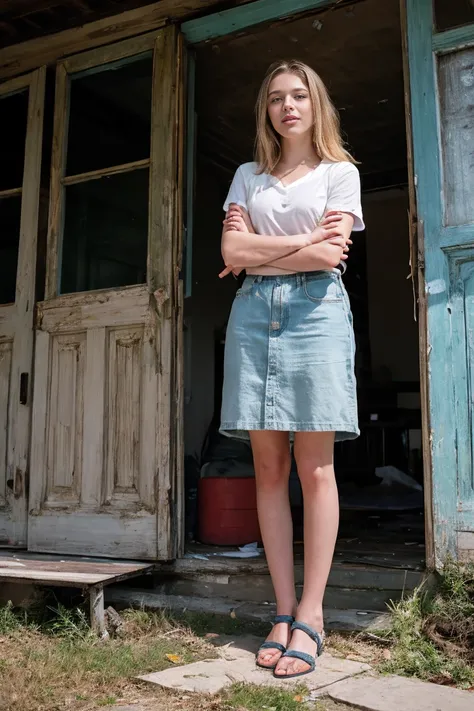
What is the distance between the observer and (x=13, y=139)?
401 cm

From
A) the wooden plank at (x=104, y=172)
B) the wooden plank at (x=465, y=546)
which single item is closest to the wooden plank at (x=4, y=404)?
the wooden plank at (x=104, y=172)

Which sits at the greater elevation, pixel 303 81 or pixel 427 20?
pixel 427 20

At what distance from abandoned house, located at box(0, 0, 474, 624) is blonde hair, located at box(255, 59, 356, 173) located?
0.47 meters

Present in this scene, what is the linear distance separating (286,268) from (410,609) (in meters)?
1.27

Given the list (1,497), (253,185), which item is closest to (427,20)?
(253,185)

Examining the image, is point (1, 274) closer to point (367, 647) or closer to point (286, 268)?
point (286, 268)

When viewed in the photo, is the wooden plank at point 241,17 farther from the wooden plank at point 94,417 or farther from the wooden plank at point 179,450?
the wooden plank at point 94,417

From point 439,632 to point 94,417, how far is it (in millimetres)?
1849

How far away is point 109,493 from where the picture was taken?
3.32 m

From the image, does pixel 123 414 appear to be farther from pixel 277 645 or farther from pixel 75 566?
pixel 277 645

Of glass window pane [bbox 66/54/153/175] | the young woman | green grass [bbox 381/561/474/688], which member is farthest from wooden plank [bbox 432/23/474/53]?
green grass [bbox 381/561/474/688]

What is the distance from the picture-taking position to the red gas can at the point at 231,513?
3.53 meters

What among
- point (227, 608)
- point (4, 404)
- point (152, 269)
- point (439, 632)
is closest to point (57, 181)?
point (152, 269)

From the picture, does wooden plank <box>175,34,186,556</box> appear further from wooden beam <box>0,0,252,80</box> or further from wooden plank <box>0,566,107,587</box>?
wooden plank <box>0,566,107,587</box>
